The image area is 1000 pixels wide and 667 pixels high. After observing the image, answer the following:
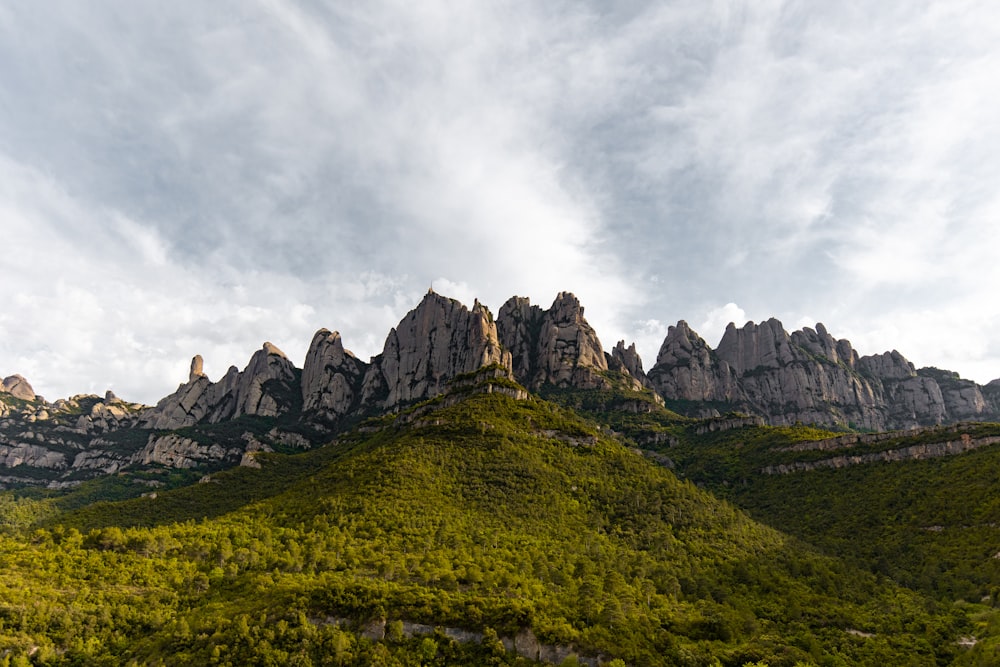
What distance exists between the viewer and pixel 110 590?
91.9 meters

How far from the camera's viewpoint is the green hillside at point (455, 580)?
75.2 m

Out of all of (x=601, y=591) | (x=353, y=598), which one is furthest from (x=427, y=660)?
(x=601, y=591)

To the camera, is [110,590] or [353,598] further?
[110,590]

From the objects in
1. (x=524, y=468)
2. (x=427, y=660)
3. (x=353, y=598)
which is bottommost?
(x=427, y=660)

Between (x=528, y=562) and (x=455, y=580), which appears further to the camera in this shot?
(x=528, y=562)

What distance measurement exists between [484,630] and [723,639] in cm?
3350

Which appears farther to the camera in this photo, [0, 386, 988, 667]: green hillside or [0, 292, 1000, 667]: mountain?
[0, 292, 1000, 667]: mountain

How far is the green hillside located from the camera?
7525 cm

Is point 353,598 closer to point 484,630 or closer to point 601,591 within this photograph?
point 484,630

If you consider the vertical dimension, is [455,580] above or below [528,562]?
below

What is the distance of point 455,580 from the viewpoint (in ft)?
294

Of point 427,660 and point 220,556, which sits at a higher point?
point 220,556

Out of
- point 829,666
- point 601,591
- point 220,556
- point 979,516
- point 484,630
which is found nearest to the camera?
point 829,666

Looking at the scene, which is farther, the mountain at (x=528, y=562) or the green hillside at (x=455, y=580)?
the mountain at (x=528, y=562)
